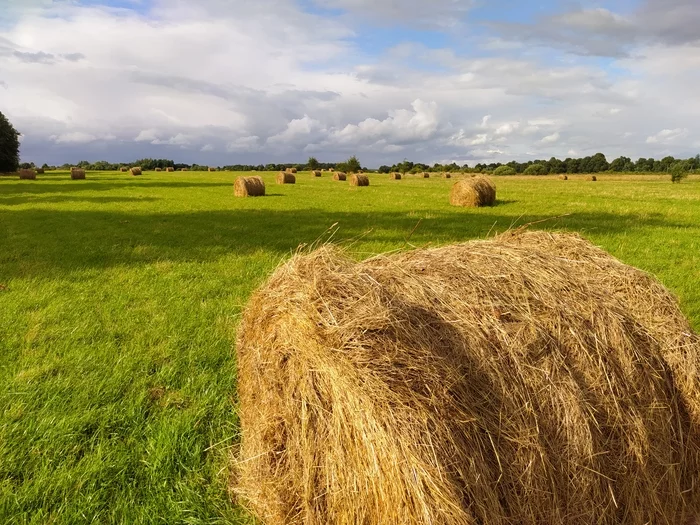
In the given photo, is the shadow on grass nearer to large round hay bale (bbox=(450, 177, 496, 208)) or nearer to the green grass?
the green grass

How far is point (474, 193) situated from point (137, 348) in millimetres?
18540

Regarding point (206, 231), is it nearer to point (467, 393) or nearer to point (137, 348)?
point (137, 348)

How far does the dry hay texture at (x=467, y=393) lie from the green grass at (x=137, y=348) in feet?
2.44

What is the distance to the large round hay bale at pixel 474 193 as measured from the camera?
71.6ft

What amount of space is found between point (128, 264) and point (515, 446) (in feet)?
32.6

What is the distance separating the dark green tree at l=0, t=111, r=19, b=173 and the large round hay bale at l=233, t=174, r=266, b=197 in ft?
206

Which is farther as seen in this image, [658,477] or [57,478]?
[57,478]

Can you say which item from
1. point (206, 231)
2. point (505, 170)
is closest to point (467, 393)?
point (206, 231)

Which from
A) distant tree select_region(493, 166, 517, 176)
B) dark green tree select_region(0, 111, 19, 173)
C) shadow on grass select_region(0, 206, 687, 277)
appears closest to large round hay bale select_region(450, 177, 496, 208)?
shadow on grass select_region(0, 206, 687, 277)

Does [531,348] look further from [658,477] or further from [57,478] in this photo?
[57,478]

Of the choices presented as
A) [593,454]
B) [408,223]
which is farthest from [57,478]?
[408,223]

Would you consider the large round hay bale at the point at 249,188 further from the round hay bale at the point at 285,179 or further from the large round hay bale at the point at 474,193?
the round hay bale at the point at 285,179

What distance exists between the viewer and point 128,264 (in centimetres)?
1052

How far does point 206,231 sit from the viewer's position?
15133 millimetres
